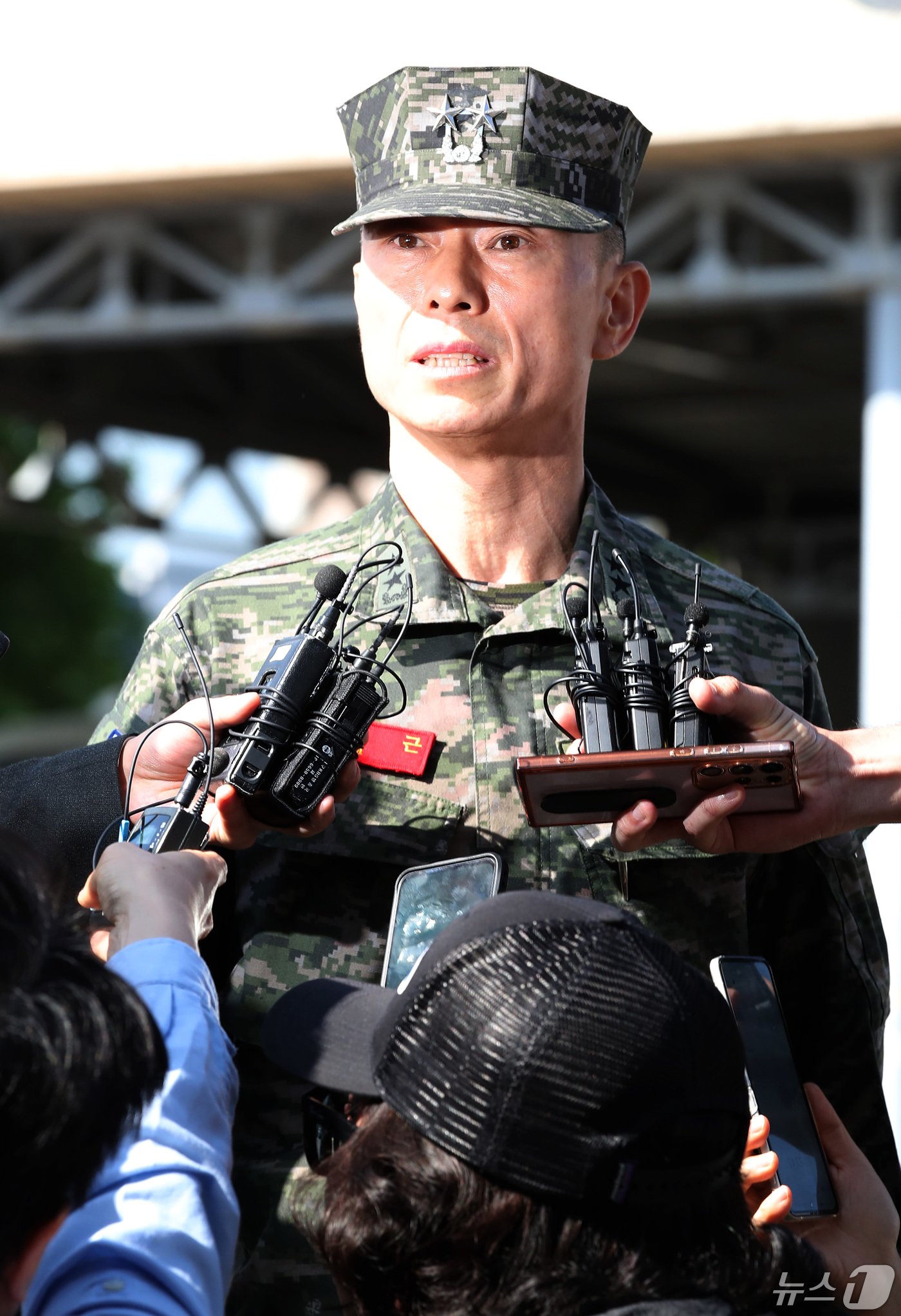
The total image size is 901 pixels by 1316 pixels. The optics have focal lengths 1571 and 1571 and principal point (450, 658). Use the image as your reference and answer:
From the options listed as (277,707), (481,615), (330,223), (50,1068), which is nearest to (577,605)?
(481,615)

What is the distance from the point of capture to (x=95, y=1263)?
1264 millimetres

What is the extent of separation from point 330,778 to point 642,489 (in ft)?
44.2

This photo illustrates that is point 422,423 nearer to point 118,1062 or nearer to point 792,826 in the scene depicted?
point 792,826

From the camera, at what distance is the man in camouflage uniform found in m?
2.12

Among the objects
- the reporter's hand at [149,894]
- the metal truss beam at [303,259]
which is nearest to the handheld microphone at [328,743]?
the reporter's hand at [149,894]

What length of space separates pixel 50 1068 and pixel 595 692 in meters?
0.93

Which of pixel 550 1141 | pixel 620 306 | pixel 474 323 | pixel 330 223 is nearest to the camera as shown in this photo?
pixel 550 1141

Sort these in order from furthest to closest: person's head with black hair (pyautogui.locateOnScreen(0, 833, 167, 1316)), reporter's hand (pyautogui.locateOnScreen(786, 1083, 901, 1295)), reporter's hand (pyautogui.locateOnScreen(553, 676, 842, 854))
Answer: reporter's hand (pyautogui.locateOnScreen(553, 676, 842, 854)) → reporter's hand (pyautogui.locateOnScreen(786, 1083, 901, 1295)) → person's head with black hair (pyautogui.locateOnScreen(0, 833, 167, 1316))

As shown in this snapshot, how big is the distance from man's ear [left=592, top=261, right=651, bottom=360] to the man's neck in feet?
0.59

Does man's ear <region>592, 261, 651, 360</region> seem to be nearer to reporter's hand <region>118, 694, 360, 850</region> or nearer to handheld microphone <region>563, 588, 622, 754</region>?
handheld microphone <region>563, 588, 622, 754</region>

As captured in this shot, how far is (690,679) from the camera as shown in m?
1.90

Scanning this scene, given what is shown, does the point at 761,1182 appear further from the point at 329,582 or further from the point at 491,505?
the point at 491,505

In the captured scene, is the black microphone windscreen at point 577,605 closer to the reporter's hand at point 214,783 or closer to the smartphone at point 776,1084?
the reporter's hand at point 214,783

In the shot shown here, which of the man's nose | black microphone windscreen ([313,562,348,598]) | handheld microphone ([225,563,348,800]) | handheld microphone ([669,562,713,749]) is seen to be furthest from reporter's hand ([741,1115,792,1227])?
the man's nose
